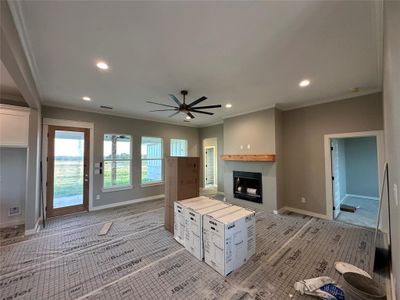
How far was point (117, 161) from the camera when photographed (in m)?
5.32

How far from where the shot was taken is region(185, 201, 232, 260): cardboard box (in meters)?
2.49

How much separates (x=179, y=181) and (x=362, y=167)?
6.83 meters

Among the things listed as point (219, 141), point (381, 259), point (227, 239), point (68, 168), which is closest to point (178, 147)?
point (219, 141)

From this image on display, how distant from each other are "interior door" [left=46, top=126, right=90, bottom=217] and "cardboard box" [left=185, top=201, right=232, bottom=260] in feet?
11.7

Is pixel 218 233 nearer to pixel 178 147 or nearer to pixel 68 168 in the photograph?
pixel 68 168

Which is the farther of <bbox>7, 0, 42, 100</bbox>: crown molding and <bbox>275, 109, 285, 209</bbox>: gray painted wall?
Result: <bbox>275, 109, 285, 209</bbox>: gray painted wall

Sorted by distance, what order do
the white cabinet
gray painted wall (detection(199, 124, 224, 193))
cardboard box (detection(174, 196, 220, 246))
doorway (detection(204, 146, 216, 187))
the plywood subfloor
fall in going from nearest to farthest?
the plywood subfloor, cardboard box (detection(174, 196, 220, 246)), the white cabinet, gray painted wall (detection(199, 124, 224, 193)), doorway (detection(204, 146, 216, 187))

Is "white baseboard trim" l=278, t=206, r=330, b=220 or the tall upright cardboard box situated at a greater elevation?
the tall upright cardboard box

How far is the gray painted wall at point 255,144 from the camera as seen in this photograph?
179 inches

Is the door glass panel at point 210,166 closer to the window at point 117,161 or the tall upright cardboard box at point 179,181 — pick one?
the window at point 117,161

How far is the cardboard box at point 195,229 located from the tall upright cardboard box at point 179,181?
60cm

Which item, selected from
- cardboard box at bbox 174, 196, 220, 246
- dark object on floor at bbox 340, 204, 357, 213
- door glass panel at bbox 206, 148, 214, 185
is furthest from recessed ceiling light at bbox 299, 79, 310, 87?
door glass panel at bbox 206, 148, 214, 185

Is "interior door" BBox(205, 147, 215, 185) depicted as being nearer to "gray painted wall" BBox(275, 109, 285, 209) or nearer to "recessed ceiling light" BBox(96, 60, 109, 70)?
"gray painted wall" BBox(275, 109, 285, 209)

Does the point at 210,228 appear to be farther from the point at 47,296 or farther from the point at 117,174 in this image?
the point at 117,174
